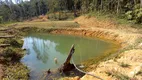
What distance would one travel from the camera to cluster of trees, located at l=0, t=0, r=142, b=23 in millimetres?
21072

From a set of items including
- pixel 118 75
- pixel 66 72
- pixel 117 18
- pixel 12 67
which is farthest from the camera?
pixel 117 18

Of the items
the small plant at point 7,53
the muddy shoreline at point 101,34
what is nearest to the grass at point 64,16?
the muddy shoreline at point 101,34

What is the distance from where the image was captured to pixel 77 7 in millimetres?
37000

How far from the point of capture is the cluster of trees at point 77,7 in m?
21.1

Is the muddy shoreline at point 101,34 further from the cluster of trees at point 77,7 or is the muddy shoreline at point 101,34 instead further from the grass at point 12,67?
the grass at point 12,67

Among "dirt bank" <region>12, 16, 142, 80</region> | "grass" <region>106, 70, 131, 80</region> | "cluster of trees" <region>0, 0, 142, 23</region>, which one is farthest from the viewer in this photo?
"cluster of trees" <region>0, 0, 142, 23</region>

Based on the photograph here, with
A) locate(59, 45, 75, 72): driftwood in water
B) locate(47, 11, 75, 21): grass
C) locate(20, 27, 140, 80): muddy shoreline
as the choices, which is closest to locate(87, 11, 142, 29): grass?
locate(20, 27, 140, 80): muddy shoreline

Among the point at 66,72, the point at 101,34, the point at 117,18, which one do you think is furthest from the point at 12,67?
the point at 117,18

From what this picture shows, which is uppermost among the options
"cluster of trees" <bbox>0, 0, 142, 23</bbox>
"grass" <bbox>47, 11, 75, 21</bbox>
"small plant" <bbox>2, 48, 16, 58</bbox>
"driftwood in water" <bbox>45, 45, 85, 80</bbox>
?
"cluster of trees" <bbox>0, 0, 142, 23</bbox>

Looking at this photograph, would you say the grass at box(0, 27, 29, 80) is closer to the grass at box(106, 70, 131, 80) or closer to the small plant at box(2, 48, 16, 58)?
the small plant at box(2, 48, 16, 58)

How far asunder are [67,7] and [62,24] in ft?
42.5

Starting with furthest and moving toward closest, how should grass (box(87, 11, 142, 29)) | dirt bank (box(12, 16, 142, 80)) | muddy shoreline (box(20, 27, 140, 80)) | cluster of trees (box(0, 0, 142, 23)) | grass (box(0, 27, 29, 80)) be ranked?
cluster of trees (box(0, 0, 142, 23))
grass (box(87, 11, 142, 29))
muddy shoreline (box(20, 27, 140, 80))
grass (box(0, 27, 29, 80))
dirt bank (box(12, 16, 142, 80))

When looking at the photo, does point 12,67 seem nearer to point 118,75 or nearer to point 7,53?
point 7,53

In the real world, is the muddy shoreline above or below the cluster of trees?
below
